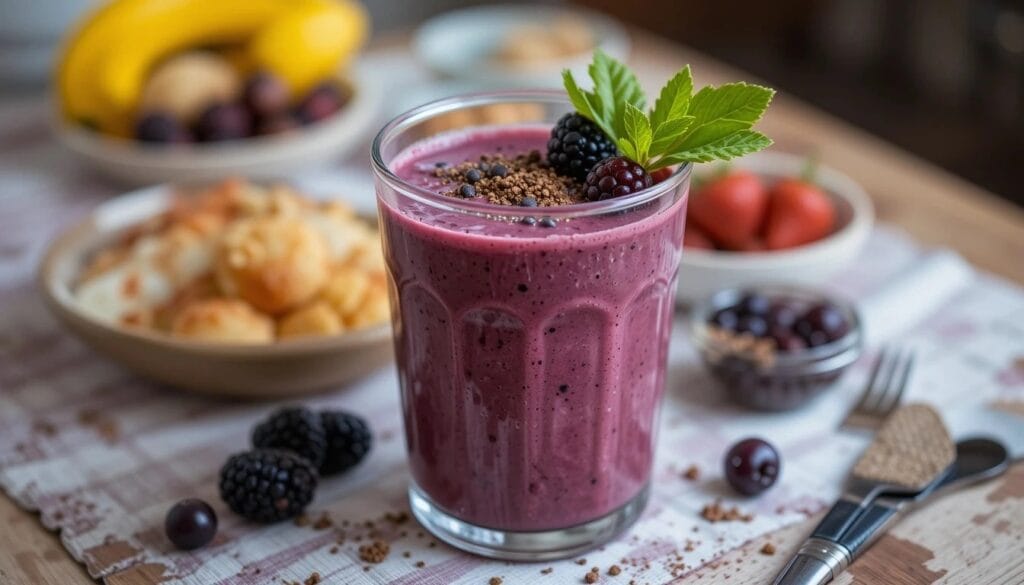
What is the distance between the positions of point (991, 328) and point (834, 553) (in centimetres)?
64

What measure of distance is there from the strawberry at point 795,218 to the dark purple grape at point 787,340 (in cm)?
26

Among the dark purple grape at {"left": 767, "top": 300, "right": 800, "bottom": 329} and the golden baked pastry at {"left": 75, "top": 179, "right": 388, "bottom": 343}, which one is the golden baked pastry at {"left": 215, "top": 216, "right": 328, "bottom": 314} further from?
the dark purple grape at {"left": 767, "top": 300, "right": 800, "bottom": 329}

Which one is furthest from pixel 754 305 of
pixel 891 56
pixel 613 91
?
pixel 891 56

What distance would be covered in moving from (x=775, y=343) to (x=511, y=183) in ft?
1.80

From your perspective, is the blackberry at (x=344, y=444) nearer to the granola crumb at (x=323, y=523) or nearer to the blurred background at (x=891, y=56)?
the granola crumb at (x=323, y=523)

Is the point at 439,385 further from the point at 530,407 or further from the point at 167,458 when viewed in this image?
the point at 167,458

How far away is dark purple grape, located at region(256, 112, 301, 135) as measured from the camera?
2.07 meters

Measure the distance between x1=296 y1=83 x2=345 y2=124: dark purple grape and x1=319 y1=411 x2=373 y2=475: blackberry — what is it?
0.94 metres

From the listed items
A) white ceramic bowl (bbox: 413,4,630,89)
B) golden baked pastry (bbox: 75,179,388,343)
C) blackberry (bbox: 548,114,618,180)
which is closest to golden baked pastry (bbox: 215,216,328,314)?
golden baked pastry (bbox: 75,179,388,343)

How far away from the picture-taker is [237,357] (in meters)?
1.39

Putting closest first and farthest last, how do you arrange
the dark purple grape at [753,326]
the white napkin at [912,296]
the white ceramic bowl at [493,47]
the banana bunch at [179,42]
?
the dark purple grape at [753,326], the white napkin at [912,296], the banana bunch at [179,42], the white ceramic bowl at [493,47]

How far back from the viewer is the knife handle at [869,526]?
1.17 meters

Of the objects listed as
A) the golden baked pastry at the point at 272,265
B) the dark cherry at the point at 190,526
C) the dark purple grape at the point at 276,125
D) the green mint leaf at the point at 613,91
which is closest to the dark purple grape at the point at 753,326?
the green mint leaf at the point at 613,91

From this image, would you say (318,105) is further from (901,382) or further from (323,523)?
(901,382)
